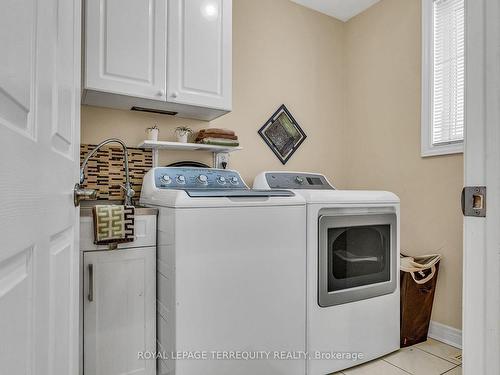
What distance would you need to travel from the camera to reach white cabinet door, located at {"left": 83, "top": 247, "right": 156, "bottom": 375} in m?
1.55

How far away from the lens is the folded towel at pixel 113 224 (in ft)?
5.05

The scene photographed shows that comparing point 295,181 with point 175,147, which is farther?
point 295,181

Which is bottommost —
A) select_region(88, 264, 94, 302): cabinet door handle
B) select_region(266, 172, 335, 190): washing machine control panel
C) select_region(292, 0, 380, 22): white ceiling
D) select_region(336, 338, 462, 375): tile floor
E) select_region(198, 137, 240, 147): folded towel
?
select_region(336, 338, 462, 375): tile floor

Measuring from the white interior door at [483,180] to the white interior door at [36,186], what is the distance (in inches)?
33.1

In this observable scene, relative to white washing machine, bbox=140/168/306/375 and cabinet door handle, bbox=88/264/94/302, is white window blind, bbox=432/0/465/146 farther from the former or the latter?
cabinet door handle, bbox=88/264/94/302

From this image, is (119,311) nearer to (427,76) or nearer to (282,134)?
(282,134)

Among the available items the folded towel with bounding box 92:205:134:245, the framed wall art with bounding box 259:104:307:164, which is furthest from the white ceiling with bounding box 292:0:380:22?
the folded towel with bounding box 92:205:134:245

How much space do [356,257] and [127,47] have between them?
1.85 meters

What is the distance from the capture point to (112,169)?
7.12 feet

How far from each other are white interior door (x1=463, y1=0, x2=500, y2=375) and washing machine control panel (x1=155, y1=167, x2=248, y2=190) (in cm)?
165

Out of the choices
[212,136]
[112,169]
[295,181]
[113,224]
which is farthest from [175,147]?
[295,181]

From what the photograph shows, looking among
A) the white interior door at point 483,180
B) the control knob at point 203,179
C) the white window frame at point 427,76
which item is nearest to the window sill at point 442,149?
the white window frame at point 427,76

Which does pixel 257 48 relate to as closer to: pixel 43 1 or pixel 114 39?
pixel 114 39

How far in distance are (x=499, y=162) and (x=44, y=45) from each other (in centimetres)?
94
